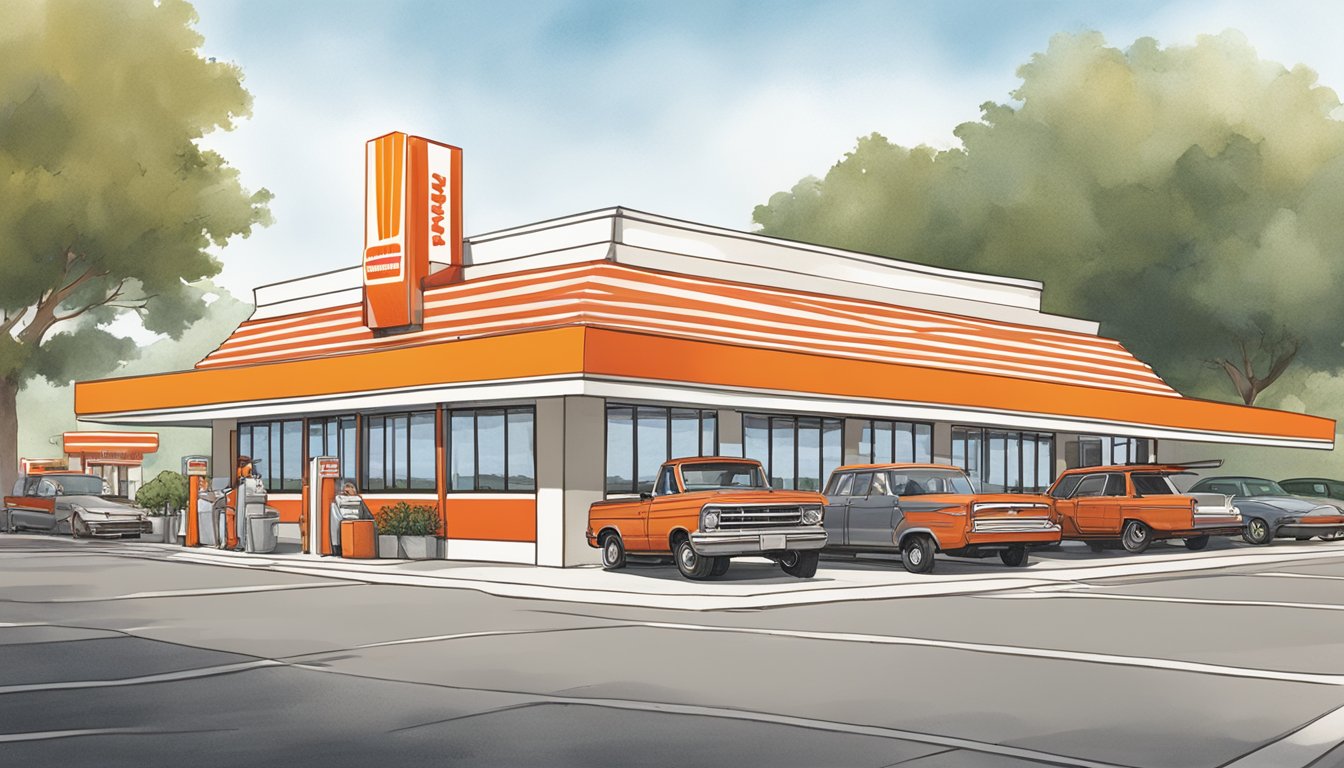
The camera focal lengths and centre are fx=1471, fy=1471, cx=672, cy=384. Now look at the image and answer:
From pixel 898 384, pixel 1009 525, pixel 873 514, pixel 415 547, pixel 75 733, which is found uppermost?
pixel 898 384

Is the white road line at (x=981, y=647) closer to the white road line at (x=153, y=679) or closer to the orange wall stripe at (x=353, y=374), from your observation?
the white road line at (x=153, y=679)

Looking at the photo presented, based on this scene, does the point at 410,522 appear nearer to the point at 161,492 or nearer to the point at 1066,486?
the point at 161,492

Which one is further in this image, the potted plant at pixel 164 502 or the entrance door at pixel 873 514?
the potted plant at pixel 164 502

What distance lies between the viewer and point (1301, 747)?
31.6 feet

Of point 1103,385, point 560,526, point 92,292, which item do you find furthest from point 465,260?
point 92,292

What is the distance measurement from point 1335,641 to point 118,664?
12.2 m

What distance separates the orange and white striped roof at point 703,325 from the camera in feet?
100

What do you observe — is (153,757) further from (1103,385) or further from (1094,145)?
(1094,145)

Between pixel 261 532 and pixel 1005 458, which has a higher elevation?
pixel 1005 458

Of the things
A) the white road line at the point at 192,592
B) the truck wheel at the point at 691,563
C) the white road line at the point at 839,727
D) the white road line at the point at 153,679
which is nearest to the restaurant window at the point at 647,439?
the truck wheel at the point at 691,563

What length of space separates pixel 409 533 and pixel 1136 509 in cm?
1546

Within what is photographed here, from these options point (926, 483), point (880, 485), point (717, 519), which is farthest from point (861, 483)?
point (717, 519)

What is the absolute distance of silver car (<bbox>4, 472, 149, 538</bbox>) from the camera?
40094 millimetres

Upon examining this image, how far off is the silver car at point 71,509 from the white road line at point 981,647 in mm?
26698
